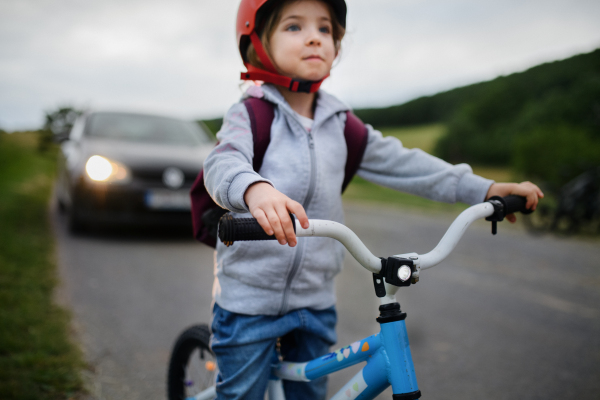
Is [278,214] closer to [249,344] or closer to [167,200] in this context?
[249,344]

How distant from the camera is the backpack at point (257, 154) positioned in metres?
1.34

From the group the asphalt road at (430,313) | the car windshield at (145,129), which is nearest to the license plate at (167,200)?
the asphalt road at (430,313)

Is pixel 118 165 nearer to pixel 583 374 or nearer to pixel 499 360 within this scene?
pixel 499 360

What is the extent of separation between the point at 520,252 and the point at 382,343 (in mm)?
5440

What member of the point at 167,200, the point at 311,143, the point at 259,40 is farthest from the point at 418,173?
the point at 167,200

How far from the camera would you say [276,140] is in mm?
1357

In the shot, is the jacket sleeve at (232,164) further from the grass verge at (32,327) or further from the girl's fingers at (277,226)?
the grass verge at (32,327)

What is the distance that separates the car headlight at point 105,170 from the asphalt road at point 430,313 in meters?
0.73

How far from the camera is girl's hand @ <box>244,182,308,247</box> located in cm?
90

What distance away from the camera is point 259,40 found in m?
1.45

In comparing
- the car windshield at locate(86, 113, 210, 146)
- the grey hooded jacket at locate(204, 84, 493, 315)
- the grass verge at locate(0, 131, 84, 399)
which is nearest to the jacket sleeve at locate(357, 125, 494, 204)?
the grey hooded jacket at locate(204, 84, 493, 315)

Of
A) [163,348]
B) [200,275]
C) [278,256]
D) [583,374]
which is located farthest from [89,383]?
[583,374]

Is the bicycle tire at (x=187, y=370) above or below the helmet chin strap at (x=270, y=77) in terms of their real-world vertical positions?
below

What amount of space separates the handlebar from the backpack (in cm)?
46
